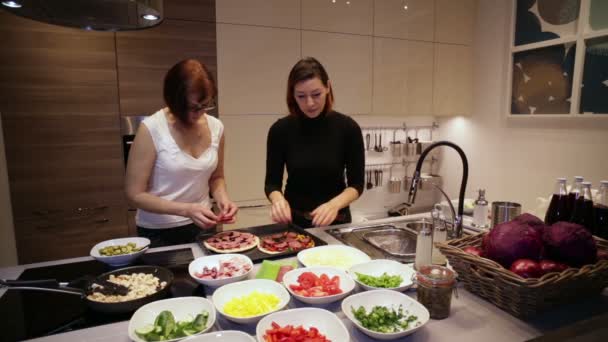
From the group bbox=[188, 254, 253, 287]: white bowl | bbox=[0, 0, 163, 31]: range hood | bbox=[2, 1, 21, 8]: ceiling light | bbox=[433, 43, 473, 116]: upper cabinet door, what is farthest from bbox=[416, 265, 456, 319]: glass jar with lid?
bbox=[433, 43, 473, 116]: upper cabinet door

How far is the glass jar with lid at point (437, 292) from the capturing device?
34.7 inches

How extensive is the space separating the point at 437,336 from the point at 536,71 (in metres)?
2.47

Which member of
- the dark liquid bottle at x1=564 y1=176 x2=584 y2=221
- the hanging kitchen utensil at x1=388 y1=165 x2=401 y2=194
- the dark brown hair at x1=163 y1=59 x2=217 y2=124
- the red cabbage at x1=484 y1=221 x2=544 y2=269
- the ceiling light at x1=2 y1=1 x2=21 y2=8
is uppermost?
the ceiling light at x1=2 y1=1 x2=21 y2=8

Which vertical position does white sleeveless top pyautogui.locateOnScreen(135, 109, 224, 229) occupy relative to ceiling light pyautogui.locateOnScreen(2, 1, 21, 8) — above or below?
below

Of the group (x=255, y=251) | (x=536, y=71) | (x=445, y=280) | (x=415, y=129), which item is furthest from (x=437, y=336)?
(x=415, y=129)

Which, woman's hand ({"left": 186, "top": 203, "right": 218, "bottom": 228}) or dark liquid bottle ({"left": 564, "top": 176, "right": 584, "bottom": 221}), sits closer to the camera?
dark liquid bottle ({"left": 564, "top": 176, "right": 584, "bottom": 221})

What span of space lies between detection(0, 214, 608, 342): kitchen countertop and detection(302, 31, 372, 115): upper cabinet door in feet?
6.46

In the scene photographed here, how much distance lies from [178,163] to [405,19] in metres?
2.23

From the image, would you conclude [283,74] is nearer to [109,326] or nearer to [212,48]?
[212,48]

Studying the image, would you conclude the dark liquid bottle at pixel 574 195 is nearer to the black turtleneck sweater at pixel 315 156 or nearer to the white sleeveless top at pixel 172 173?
the black turtleneck sweater at pixel 315 156

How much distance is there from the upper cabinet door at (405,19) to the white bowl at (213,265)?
2206 mm

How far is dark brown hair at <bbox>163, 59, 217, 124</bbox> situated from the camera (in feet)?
4.65

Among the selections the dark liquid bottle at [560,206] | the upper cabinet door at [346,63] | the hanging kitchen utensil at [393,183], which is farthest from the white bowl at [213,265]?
the hanging kitchen utensil at [393,183]

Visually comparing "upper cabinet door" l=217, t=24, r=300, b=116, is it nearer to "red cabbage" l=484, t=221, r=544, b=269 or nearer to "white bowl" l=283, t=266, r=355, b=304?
"white bowl" l=283, t=266, r=355, b=304
